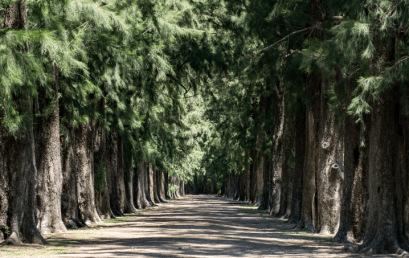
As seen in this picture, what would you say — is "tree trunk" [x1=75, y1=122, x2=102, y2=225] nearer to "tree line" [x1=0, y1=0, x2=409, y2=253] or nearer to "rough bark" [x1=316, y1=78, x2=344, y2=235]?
"tree line" [x1=0, y1=0, x2=409, y2=253]

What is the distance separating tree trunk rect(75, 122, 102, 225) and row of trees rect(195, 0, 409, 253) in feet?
17.5

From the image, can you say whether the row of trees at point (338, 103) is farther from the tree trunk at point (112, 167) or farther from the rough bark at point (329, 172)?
the tree trunk at point (112, 167)

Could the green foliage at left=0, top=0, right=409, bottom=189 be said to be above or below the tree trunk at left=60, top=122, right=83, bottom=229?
above

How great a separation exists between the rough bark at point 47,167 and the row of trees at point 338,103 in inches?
237

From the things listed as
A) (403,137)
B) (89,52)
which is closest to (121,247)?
(89,52)

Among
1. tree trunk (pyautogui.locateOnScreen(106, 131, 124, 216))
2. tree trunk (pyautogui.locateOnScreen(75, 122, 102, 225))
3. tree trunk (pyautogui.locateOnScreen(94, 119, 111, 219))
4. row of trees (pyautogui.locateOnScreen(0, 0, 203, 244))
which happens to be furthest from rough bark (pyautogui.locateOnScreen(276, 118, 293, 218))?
tree trunk (pyautogui.locateOnScreen(75, 122, 102, 225))

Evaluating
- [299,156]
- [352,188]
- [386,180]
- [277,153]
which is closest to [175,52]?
[299,156]

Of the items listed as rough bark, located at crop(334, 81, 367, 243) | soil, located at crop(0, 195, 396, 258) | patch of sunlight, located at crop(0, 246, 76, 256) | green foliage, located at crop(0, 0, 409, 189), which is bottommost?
soil, located at crop(0, 195, 396, 258)

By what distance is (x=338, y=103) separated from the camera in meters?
13.9

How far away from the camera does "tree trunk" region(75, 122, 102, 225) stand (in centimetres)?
1931

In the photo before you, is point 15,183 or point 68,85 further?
point 68,85

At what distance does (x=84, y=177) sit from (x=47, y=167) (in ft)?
14.0

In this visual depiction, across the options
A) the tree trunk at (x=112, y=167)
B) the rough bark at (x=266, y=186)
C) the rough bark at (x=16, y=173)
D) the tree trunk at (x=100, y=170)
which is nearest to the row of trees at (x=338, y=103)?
the rough bark at (x=266, y=186)

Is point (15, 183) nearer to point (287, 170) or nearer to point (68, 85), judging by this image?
point (68, 85)
